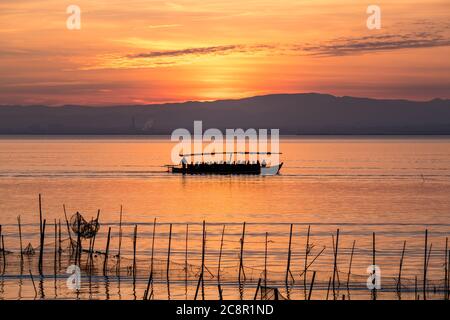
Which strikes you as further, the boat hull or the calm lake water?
the boat hull

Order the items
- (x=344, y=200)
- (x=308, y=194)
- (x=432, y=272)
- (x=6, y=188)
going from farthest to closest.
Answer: (x=6, y=188), (x=308, y=194), (x=344, y=200), (x=432, y=272)

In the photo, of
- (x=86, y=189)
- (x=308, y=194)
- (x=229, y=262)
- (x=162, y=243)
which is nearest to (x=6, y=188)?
(x=86, y=189)

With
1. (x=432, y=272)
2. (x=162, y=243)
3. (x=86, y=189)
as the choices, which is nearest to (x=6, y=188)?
(x=86, y=189)

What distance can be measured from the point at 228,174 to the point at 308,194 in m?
44.6

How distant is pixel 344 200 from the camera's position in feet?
282

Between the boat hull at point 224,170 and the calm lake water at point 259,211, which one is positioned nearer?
the calm lake water at point 259,211

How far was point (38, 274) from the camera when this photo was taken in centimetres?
3234

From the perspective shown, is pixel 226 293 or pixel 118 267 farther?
pixel 118 267

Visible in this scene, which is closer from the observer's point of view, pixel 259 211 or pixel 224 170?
pixel 259 211

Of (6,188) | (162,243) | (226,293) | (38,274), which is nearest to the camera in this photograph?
(226,293)

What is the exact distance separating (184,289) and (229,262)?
32.3 ft
